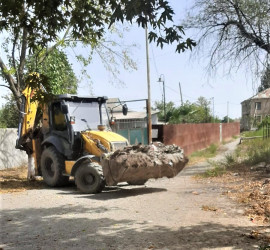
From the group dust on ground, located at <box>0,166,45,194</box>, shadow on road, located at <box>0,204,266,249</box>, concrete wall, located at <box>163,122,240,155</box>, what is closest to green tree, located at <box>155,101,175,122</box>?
concrete wall, located at <box>163,122,240,155</box>

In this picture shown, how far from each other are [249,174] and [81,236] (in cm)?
778

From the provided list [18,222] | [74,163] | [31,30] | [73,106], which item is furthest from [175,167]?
[31,30]

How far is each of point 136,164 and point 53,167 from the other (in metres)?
3.21

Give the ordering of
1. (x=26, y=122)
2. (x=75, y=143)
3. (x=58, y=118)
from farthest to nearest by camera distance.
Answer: (x=26, y=122), (x=58, y=118), (x=75, y=143)

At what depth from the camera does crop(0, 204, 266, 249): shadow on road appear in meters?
5.53

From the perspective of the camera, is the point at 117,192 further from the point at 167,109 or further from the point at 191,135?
the point at 167,109

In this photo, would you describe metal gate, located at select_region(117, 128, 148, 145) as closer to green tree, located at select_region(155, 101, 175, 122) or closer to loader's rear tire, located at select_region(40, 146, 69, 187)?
loader's rear tire, located at select_region(40, 146, 69, 187)

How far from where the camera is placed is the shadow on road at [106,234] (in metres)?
5.53

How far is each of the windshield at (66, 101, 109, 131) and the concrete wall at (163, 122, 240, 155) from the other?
24.1ft

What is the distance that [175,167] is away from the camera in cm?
1022

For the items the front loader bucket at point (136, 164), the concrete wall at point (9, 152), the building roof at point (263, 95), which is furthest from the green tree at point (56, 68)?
the building roof at point (263, 95)

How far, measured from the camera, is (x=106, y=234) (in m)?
6.12

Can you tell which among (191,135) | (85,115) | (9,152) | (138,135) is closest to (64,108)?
(85,115)

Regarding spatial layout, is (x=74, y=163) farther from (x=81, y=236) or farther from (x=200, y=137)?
(x=200, y=137)
